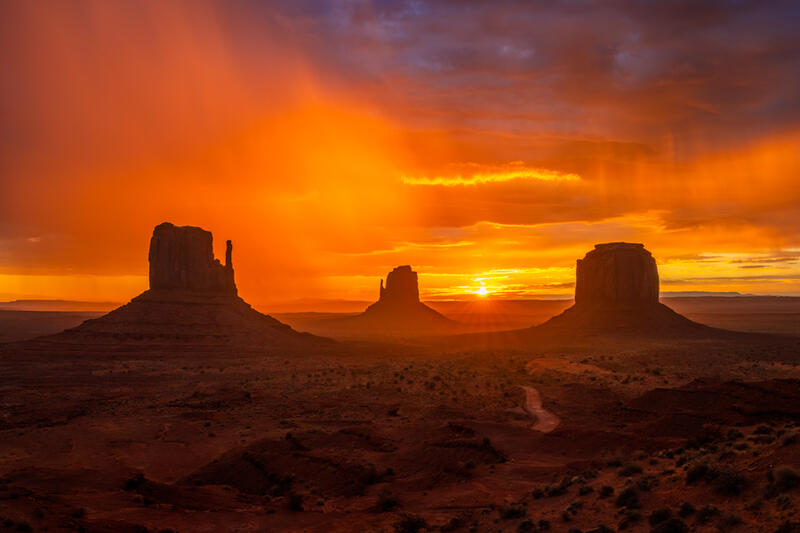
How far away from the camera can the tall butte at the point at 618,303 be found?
99.5 meters

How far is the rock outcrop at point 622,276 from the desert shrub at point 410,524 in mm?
99943

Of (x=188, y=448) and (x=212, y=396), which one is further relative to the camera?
(x=212, y=396)

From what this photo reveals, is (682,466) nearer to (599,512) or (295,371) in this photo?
(599,512)

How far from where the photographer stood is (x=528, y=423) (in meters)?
32.0

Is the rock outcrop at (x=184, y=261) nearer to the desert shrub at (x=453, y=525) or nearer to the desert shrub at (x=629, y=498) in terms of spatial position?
the desert shrub at (x=453, y=525)

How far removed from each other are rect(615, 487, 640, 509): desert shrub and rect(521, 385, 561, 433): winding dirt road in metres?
14.9

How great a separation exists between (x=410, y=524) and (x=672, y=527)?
7.64 metres

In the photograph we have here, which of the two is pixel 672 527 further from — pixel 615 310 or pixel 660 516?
pixel 615 310

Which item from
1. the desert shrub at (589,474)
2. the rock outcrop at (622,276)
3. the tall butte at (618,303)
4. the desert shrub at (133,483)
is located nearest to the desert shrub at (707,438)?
the desert shrub at (589,474)

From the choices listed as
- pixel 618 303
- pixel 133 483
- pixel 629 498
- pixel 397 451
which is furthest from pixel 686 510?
pixel 618 303

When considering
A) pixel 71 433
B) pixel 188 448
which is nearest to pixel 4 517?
pixel 188 448

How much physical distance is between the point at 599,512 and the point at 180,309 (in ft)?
278

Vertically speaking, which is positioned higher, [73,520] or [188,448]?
[73,520]

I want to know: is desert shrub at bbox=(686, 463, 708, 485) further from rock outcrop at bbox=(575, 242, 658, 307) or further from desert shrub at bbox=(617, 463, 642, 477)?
rock outcrop at bbox=(575, 242, 658, 307)
